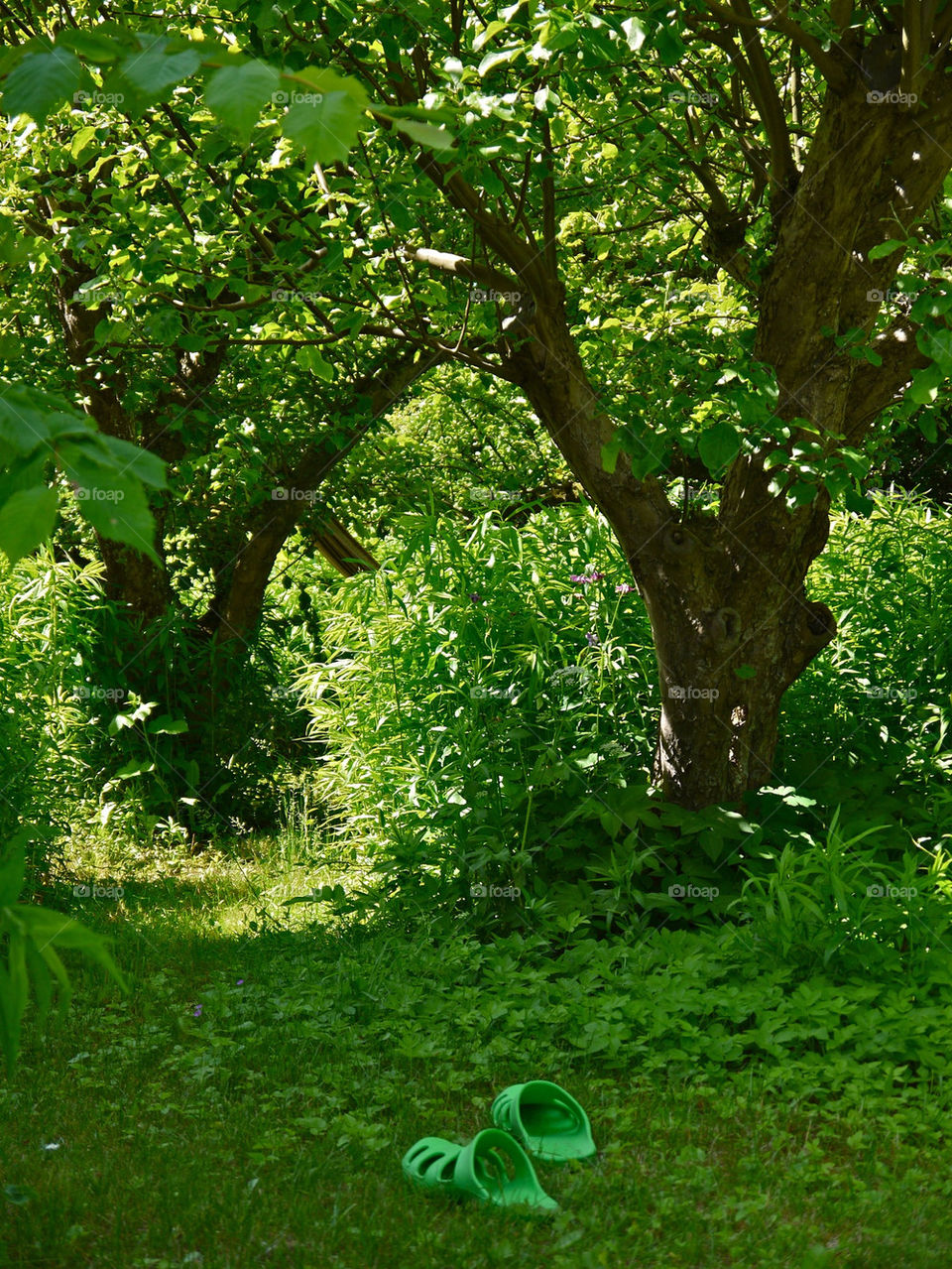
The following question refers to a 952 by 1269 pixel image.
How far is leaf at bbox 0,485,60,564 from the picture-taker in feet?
4.97

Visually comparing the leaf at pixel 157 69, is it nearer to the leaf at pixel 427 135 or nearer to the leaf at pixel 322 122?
the leaf at pixel 322 122

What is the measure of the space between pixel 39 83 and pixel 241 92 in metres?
0.31

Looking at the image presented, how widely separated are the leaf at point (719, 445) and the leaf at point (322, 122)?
103 inches

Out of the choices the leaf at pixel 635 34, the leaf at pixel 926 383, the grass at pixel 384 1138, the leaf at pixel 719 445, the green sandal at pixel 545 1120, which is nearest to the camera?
the grass at pixel 384 1138

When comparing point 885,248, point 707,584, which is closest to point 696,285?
point 707,584

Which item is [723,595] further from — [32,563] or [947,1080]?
[32,563]

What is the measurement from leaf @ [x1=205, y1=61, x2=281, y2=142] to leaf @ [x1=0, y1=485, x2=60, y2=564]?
1.73 ft

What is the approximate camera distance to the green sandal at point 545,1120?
299cm

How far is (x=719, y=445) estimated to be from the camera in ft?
13.1

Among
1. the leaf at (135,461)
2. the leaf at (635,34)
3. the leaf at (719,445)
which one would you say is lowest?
the leaf at (135,461)

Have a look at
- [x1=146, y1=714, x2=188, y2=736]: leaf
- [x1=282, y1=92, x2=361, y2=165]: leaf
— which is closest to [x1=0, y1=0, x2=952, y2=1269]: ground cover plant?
[x1=282, y1=92, x2=361, y2=165]: leaf

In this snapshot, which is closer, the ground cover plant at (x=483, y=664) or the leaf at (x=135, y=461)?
the leaf at (x=135, y=461)

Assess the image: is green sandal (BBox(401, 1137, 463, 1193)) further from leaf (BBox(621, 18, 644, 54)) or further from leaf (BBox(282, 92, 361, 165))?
leaf (BBox(621, 18, 644, 54))

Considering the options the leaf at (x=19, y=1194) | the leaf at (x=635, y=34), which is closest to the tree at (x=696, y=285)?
the leaf at (x=635, y=34)
